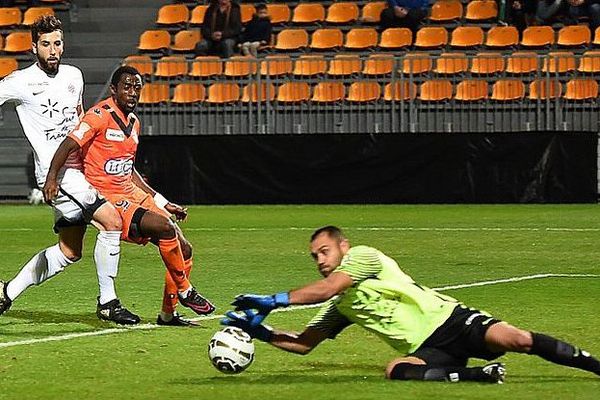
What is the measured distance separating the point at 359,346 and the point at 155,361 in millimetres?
1361

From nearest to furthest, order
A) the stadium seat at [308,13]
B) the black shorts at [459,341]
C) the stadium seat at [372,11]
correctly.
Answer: the black shorts at [459,341]
the stadium seat at [372,11]
the stadium seat at [308,13]

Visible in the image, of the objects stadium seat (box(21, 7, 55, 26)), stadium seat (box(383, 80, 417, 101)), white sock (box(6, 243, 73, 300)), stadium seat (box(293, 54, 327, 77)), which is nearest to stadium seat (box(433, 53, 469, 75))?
stadium seat (box(383, 80, 417, 101))

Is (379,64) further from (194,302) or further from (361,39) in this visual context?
(194,302)

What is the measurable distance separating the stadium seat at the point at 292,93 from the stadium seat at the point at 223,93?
2.60 feet

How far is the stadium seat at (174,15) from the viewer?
27.8 metres

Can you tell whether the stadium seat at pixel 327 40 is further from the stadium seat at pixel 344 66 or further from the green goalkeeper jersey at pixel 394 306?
the green goalkeeper jersey at pixel 394 306

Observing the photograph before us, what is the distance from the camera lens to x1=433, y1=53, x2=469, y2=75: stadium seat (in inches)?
949

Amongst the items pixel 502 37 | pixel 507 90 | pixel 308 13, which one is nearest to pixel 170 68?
pixel 308 13

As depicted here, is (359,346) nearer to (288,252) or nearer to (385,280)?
(385,280)

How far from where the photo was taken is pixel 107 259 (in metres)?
9.76

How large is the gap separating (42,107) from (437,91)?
14.8 meters

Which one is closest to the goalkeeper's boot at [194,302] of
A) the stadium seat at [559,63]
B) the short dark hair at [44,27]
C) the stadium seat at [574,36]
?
the short dark hair at [44,27]

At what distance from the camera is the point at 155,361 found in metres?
8.30

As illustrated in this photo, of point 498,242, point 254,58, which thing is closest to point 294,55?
point 254,58
